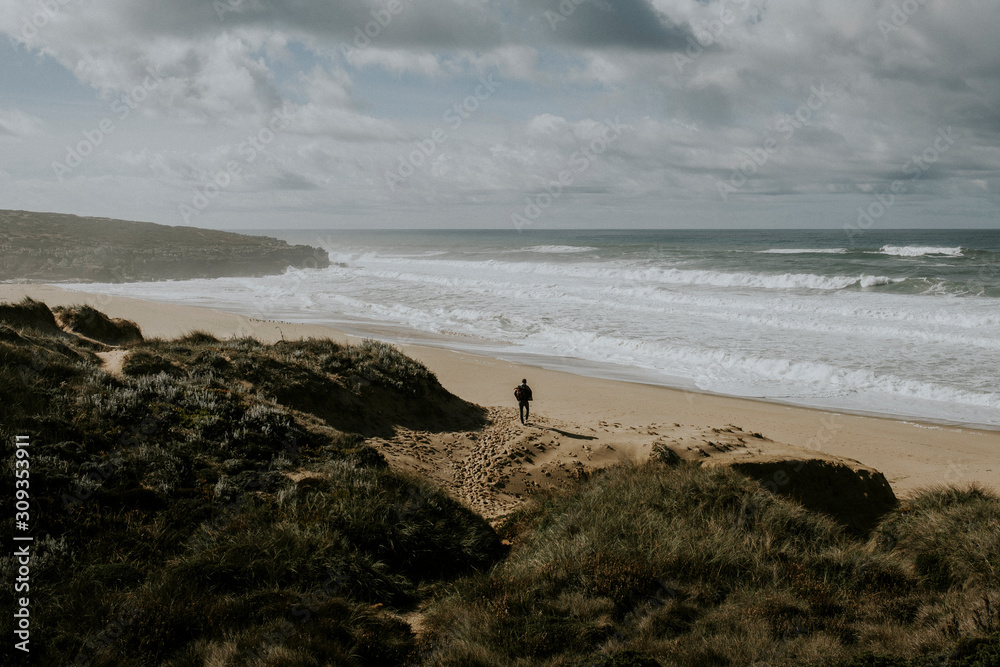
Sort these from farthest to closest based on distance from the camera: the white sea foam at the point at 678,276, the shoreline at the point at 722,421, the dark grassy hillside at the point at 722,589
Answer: the white sea foam at the point at 678,276
the shoreline at the point at 722,421
the dark grassy hillside at the point at 722,589

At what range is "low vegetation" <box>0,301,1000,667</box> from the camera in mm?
3873

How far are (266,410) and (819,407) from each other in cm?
1190

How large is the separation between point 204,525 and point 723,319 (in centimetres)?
2235

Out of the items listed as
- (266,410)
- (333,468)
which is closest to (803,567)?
(333,468)

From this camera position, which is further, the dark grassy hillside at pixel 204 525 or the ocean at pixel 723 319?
the ocean at pixel 723 319

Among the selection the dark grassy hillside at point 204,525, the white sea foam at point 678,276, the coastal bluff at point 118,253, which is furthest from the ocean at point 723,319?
the dark grassy hillside at point 204,525

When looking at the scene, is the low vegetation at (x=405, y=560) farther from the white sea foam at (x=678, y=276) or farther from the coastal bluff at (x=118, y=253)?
the coastal bluff at (x=118, y=253)

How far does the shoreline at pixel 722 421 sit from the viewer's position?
988cm

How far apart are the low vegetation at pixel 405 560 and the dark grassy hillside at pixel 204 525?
2 cm

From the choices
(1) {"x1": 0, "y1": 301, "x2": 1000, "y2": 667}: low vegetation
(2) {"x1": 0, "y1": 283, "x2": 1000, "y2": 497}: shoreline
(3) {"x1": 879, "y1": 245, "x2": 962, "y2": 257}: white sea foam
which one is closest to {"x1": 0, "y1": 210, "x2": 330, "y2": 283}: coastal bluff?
(2) {"x1": 0, "y1": 283, "x2": 1000, "y2": 497}: shoreline

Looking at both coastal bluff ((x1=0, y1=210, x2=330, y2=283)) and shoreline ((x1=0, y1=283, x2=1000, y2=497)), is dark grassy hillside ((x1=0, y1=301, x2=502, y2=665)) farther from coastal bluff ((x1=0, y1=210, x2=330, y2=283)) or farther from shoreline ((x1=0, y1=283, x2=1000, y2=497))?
coastal bluff ((x1=0, y1=210, x2=330, y2=283))

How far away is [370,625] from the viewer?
4.24 metres

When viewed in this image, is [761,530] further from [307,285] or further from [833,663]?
[307,285]

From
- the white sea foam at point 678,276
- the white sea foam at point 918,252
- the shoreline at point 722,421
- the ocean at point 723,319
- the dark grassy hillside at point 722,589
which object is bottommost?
the shoreline at point 722,421
